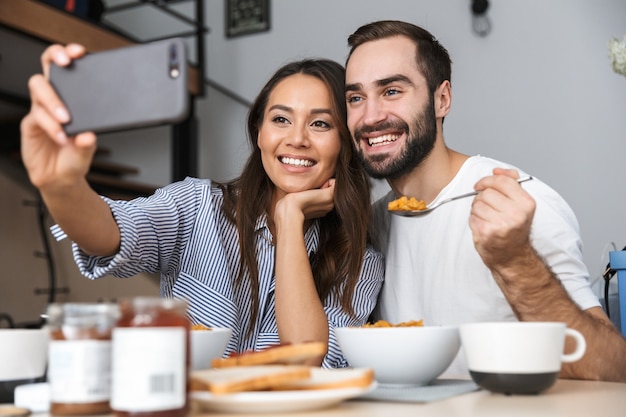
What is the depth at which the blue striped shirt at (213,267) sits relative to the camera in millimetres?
1463

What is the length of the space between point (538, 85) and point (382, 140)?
224cm

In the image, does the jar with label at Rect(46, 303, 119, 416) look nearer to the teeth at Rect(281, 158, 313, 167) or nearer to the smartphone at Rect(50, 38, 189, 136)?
the smartphone at Rect(50, 38, 189, 136)

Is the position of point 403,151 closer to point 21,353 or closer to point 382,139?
point 382,139

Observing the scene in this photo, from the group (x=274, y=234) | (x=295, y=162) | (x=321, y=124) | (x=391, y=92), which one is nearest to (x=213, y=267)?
(x=274, y=234)

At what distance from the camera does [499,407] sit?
0.76 meters

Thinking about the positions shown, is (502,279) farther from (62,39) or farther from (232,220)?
(62,39)

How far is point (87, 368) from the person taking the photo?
656 millimetres

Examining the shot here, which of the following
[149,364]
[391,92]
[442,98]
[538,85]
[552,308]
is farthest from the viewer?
[538,85]

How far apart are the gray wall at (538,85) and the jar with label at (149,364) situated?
2.79m

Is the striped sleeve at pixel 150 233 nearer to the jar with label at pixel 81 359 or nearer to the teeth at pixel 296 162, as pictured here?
the teeth at pixel 296 162

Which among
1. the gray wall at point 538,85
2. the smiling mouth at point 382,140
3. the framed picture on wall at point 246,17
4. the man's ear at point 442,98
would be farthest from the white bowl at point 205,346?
the framed picture on wall at point 246,17

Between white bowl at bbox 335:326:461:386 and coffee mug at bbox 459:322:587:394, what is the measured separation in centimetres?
7

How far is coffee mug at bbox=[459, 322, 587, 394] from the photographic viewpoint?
0.80 metres

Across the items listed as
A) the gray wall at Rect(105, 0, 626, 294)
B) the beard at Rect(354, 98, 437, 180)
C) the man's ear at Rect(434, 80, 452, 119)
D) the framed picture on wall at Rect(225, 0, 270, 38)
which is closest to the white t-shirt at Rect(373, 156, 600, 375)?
the beard at Rect(354, 98, 437, 180)
